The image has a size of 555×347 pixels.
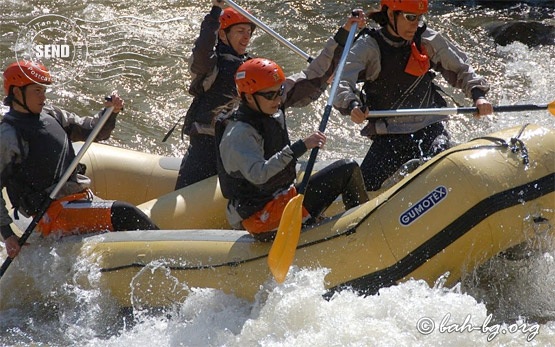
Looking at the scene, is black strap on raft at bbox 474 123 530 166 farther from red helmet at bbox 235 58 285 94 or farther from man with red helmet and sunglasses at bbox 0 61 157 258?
man with red helmet and sunglasses at bbox 0 61 157 258

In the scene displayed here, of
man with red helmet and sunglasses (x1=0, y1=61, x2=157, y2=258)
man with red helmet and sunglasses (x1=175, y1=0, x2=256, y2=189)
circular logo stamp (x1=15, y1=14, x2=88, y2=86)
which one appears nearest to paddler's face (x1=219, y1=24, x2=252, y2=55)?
man with red helmet and sunglasses (x1=175, y1=0, x2=256, y2=189)

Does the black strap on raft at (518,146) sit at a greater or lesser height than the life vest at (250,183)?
greater

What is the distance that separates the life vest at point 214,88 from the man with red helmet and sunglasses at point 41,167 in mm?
734

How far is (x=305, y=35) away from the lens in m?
10.4

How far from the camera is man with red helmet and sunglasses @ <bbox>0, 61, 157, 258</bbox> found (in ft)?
17.4

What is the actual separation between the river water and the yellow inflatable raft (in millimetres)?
103

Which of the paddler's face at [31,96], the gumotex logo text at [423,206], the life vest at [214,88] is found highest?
the gumotex logo text at [423,206]

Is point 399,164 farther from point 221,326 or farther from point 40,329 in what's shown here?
point 40,329

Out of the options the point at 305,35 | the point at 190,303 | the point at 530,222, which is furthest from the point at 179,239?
the point at 305,35

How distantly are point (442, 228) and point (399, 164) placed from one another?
99 centimetres

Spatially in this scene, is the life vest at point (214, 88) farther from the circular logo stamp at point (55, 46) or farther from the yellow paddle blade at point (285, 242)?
the circular logo stamp at point (55, 46)

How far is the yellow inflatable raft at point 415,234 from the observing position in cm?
448

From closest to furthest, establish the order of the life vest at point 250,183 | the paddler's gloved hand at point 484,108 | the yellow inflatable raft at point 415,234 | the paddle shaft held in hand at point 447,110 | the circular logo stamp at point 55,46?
1. the yellow inflatable raft at point 415,234
2. the life vest at point 250,183
3. the paddle shaft held in hand at point 447,110
4. the paddler's gloved hand at point 484,108
5. the circular logo stamp at point 55,46

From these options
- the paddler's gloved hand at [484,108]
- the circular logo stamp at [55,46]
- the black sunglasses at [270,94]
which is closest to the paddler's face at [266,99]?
the black sunglasses at [270,94]
